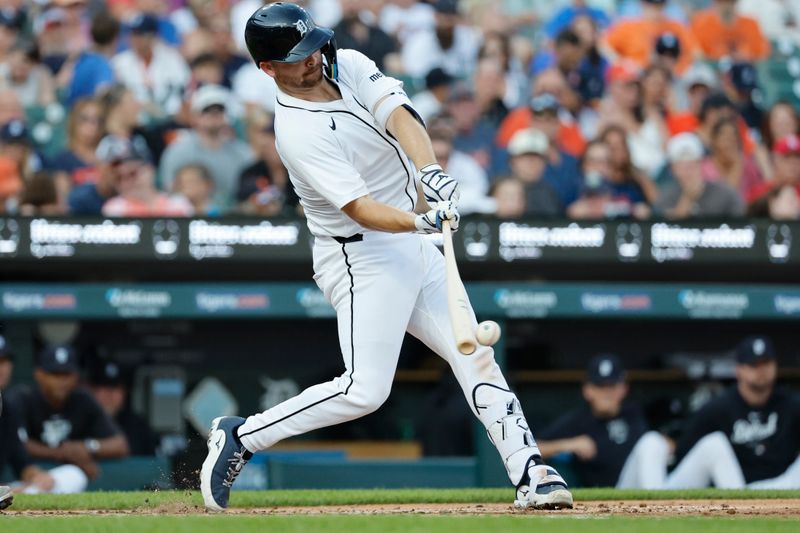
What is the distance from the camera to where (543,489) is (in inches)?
183

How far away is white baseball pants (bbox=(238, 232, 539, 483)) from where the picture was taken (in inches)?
184

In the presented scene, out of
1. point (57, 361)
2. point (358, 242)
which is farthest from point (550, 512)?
point (57, 361)

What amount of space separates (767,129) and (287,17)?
6025mm

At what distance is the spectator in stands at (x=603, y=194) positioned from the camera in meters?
8.94

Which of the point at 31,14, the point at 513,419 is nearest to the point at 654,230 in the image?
the point at 513,419

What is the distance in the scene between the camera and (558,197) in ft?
29.5

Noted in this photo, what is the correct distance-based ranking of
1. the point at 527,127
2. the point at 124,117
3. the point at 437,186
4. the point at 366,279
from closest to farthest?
1. the point at 437,186
2. the point at 366,279
3. the point at 124,117
4. the point at 527,127

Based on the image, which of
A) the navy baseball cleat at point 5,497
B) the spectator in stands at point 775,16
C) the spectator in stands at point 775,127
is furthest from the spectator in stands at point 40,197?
the spectator in stands at point 775,16

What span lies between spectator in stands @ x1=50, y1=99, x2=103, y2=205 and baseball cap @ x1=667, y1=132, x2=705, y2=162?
3851mm

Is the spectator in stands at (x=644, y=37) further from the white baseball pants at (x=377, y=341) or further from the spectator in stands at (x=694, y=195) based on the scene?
the white baseball pants at (x=377, y=341)

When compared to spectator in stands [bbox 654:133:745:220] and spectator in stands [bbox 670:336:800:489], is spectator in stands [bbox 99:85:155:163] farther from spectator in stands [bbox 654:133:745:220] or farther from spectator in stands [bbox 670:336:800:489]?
spectator in stands [bbox 670:336:800:489]

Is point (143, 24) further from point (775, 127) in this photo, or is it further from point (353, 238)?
point (353, 238)

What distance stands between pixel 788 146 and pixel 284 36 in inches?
223

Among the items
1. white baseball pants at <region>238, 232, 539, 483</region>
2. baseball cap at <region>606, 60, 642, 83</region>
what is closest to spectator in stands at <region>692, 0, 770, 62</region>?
baseball cap at <region>606, 60, 642, 83</region>
